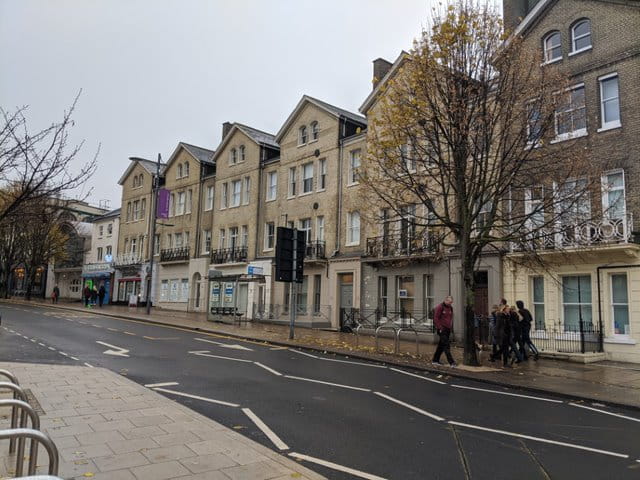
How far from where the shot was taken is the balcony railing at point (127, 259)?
4568 cm

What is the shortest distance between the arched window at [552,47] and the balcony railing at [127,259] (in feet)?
119

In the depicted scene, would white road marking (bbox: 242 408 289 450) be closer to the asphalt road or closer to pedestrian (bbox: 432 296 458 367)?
the asphalt road

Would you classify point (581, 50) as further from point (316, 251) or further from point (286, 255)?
point (316, 251)

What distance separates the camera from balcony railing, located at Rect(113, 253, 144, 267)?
45678mm

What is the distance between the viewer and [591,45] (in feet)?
62.9

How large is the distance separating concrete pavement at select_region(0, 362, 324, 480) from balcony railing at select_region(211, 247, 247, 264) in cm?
2641

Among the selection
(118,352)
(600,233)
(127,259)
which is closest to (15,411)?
(118,352)

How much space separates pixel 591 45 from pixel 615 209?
641cm

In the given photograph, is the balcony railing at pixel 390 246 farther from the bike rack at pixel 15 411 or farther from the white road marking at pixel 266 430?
the bike rack at pixel 15 411

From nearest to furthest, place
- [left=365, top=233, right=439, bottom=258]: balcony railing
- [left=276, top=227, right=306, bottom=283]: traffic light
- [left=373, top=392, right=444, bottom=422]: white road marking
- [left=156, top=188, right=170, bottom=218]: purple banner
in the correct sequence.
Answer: [left=373, top=392, right=444, bottom=422]: white road marking
[left=276, top=227, right=306, bottom=283]: traffic light
[left=365, top=233, right=439, bottom=258]: balcony railing
[left=156, top=188, right=170, bottom=218]: purple banner

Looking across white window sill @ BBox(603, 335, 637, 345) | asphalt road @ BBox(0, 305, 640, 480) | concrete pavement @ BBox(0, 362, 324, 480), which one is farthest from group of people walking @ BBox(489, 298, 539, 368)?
concrete pavement @ BBox(0, 362, 324, 480)

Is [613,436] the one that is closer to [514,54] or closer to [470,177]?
[470,177]

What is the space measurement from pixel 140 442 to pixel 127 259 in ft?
144

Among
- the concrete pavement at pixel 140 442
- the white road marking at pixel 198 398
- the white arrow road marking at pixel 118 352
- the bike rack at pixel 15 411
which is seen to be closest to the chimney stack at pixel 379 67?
the white arrow road marking at pixel 118 352
